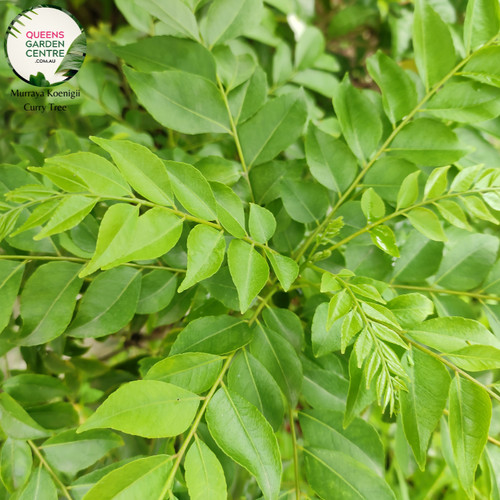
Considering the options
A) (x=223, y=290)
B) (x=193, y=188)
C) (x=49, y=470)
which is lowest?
(x=49, y=470)

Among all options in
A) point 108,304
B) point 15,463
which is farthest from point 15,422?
point 108,304

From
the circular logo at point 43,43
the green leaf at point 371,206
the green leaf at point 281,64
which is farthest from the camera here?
the green leaf at point 281,64

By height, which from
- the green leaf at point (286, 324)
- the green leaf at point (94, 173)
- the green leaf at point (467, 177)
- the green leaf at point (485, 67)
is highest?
the green leaf at point (485, 67)

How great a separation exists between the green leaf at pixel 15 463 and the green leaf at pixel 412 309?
1.26ft

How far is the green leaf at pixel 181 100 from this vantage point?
0.35m

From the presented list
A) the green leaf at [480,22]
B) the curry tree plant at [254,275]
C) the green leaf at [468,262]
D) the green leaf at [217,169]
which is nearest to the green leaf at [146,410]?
the curry tree plant at [254,275]

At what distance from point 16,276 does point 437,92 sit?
0.48 meters

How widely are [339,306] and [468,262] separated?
9.3 inches

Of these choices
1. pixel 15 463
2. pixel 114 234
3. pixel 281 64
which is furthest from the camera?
pixel 281 64

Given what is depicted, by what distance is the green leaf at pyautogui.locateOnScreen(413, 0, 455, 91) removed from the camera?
1.16ft

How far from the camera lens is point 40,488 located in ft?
1.09

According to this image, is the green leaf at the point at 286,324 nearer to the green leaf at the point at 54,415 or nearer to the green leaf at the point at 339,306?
the green leaf at the point at 339,306

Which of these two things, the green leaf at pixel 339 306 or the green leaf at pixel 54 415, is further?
the green leaf at pixel 54 415

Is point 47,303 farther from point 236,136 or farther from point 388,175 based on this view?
point 388,175
